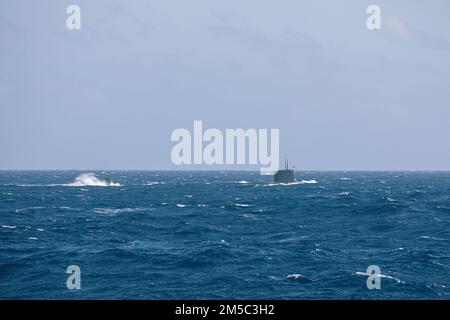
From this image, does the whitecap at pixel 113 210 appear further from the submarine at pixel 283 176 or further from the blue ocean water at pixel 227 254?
the submarine at pixel 283 176

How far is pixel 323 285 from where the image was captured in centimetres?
3184

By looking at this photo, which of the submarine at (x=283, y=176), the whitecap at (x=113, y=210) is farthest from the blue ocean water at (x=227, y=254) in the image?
the submarine at (x=283, y=176)

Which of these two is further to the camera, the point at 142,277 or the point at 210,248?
the point at 210,248

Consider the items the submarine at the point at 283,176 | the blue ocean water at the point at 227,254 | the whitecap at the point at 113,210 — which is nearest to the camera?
the blue ocean water at the point at 227,254

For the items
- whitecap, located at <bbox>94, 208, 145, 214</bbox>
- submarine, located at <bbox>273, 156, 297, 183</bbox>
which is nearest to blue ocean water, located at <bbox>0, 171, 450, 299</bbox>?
whitecap, located at <bbox>94, 208, 145, 214</bbox>

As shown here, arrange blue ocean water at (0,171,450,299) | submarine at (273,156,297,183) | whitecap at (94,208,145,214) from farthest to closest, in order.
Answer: submarine at (273,156,297,183)
whitecap at (94,208,145,214)
blue ocean water at (0,171,450,299)

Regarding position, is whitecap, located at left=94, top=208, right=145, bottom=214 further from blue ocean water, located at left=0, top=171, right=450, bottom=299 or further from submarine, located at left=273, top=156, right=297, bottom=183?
submarine, located at left=273, top=156, right=297, bottom=183

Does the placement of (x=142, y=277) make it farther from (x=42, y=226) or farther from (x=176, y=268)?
(x=42, y=226)

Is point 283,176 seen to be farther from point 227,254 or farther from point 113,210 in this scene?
point 227,254

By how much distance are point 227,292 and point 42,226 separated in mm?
38087

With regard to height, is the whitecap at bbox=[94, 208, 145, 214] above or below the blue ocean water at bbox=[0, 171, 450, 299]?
above
